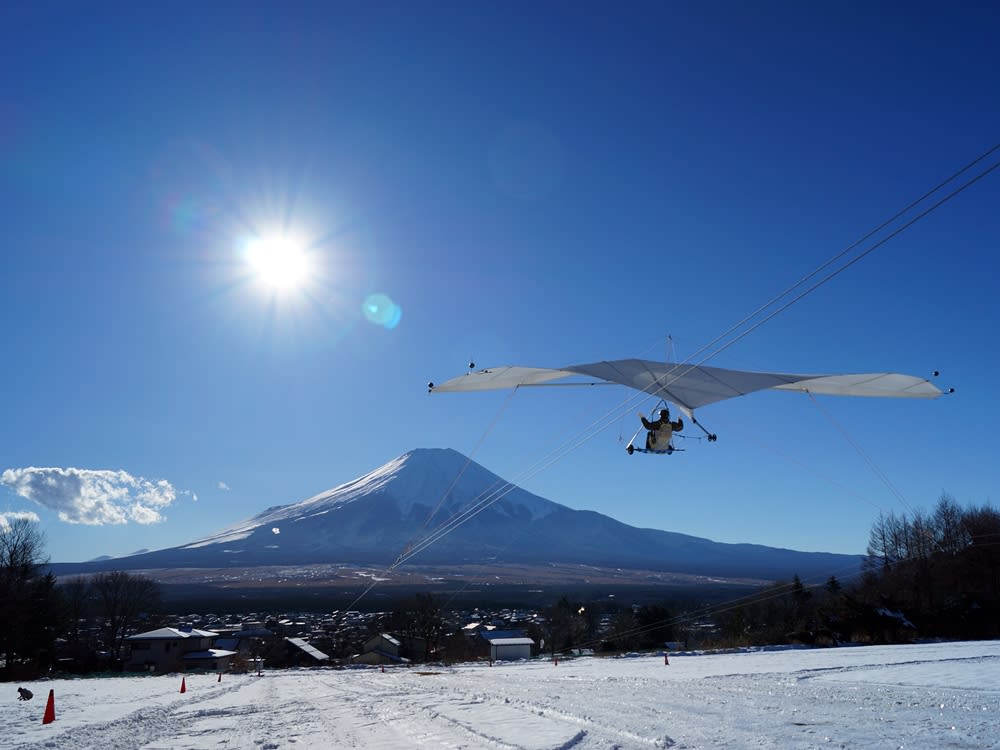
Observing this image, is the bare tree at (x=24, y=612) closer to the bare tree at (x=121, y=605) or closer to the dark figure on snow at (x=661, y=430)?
the bare tree at (x=121, y=605)

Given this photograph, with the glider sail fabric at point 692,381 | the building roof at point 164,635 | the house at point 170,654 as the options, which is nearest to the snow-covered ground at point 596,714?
the glider sail fabric at point 692,381

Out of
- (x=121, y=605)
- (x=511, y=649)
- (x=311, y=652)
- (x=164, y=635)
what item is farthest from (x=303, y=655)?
(x=511, y=649)

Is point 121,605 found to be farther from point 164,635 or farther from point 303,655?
point 303,655

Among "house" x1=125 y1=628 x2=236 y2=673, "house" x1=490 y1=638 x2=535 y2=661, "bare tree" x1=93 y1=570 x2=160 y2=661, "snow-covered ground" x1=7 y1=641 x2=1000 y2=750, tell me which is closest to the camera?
"snow-covered ground" x1=7 y1=641 x2=1000 y2=750

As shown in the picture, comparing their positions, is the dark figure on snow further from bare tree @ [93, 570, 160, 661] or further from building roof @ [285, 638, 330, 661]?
bare tree @ [93, 570, 160, 661]

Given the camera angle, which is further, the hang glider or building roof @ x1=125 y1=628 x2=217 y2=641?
building roof @ x1=125 y1=628 x2=217 y2=641

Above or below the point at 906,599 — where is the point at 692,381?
above

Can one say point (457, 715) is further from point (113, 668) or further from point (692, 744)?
point (113, 668)

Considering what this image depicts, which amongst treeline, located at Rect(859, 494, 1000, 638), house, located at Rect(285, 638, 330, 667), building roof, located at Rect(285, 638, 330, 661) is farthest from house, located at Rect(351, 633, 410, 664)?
treeline, located at Rect(859, 494, 1000, 638)
